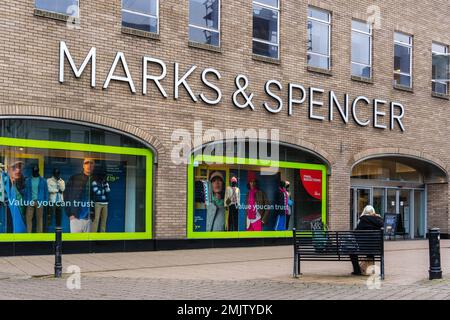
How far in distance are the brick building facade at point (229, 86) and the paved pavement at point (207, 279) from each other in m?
2.94

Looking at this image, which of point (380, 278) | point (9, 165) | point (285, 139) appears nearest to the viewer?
point (380, 278)

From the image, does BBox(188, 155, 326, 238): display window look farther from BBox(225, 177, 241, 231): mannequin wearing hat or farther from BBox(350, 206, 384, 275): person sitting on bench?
BBox(350, 206, 384, 275): person sitting on bench

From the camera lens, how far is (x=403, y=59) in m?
23.1

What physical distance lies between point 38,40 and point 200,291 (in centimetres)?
806

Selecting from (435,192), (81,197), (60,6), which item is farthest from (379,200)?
(60,6)

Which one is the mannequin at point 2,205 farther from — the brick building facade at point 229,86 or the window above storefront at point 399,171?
the window above storefront at point 399,171

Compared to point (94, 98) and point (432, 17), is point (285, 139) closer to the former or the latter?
point (94, 98)

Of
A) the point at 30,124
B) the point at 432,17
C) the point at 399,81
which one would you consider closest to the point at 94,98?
the point at 30,124

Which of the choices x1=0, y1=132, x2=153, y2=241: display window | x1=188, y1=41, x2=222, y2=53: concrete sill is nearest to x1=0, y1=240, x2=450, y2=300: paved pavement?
x1=0, y1=132, x2=153, y2=241: display window

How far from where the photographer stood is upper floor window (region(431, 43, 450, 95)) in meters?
24.2

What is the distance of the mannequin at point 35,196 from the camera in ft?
48.3

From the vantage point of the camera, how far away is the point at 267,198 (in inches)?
752

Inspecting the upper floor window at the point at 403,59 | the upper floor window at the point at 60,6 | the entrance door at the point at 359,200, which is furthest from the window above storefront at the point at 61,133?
the upper floor window at the point at 403,59
